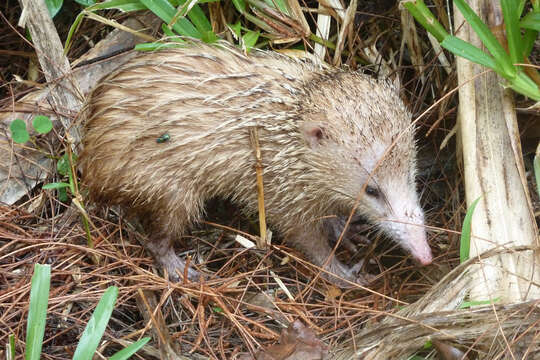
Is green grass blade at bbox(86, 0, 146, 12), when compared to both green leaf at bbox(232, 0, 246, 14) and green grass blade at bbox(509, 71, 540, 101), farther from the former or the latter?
green grass blade at bbox(509, 71, 540, 101)

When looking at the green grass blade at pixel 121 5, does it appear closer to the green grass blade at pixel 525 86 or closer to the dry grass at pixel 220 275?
the dry grass at pixel 220 275

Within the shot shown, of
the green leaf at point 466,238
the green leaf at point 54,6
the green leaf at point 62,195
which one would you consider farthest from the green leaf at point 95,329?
the green leaf at point 54,6

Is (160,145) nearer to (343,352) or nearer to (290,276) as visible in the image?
(290,276)

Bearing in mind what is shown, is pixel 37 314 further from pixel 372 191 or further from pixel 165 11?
pixel 165 11

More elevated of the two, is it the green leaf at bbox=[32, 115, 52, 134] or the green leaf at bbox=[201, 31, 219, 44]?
the green leaf at bbox=[201, 31, 219, 44]

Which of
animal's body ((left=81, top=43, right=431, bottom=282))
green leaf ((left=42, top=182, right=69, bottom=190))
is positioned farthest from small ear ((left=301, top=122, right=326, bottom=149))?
green leaf ((left=42, top=182, right=69, bottom=190))

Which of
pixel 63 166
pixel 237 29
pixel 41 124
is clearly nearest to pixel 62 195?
pixel 63 166
